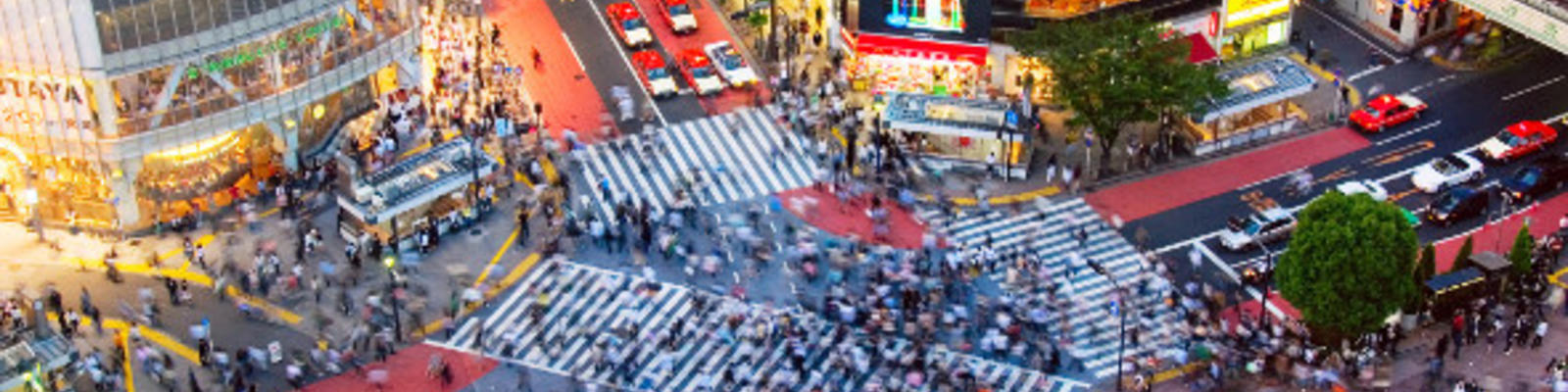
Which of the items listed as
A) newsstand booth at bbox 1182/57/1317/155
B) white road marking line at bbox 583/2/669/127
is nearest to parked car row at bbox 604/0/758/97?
white road marking line at bbox 583/2/669/127

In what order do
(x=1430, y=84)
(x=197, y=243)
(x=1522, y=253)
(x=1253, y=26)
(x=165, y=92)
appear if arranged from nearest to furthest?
1. (x=1522, y=253)
2. (x=165, y=92)
3. (x=197, y=243)
4. (x=1430, y=84)
5. (x=1253, y=26)

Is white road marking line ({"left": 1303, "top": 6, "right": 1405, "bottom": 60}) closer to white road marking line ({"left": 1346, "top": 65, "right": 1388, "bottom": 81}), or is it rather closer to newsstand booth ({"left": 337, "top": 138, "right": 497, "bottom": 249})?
white road marking line ({"left": 1346, "top": 65, "right": 1388, "bottom": 81})

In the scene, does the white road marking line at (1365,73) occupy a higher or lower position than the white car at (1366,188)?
higher

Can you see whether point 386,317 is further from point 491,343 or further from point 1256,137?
point 1256,137

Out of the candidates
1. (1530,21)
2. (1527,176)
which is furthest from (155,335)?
(1530,21)

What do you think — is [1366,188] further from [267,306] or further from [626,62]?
[267,306]

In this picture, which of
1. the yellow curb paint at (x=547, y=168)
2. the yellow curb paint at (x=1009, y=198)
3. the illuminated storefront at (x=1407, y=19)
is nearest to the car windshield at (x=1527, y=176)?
the illuminated storefront at (x=1407, y=19)

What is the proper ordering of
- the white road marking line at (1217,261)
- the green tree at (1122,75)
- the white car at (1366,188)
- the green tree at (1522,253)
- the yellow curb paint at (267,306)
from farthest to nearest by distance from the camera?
1. the white car at (1366,188)
2. the green tree at (1122,75)
3. the white road marking line at (1217,261)
4. the yellow curb paint at (267,306)
5. the green tree at (1522,253)

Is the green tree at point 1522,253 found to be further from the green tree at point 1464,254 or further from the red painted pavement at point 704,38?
the red painted pavement at point 704,38
